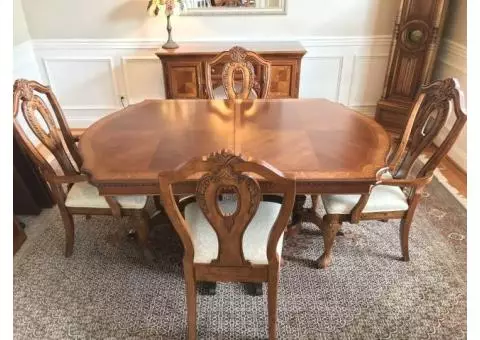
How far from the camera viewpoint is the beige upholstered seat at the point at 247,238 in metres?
1.38

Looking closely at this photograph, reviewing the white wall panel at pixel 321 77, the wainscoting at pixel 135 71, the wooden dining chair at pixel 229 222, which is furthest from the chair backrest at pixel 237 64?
the white wall panel at pixel 321 77

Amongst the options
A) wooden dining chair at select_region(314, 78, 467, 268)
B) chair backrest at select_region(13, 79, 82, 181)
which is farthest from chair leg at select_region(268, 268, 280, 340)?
chair backrest at select_region(13, 79, 82, 181)

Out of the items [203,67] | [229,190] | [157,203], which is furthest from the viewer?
[203,67]

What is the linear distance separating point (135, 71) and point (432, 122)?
9.25 feet

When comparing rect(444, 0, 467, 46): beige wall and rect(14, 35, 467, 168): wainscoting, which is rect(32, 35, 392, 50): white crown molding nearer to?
rect(14, 35, 467, 168): wainscoting

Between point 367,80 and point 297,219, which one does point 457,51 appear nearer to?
point 367,80

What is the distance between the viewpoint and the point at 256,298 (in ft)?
5.60

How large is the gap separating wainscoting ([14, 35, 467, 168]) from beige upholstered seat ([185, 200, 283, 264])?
2.24m

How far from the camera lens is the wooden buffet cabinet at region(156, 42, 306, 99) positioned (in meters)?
2.92

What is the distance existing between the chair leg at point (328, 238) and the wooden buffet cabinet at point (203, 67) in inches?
65.2

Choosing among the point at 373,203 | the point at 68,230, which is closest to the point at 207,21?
the point at 68,230

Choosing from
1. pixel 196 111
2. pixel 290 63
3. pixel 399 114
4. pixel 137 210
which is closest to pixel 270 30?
pixel 290 63
